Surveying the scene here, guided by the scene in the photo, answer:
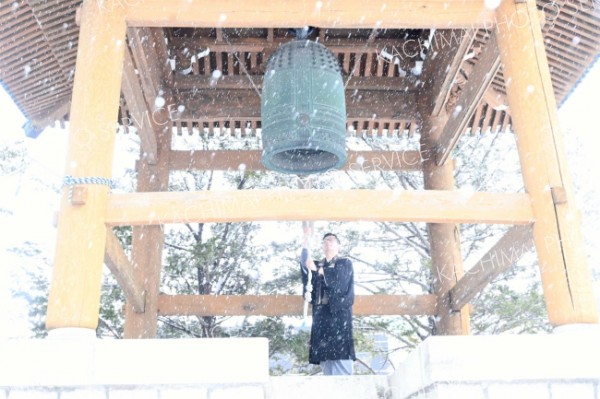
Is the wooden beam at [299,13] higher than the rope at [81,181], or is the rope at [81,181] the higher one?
the wooden beam at [299,13]

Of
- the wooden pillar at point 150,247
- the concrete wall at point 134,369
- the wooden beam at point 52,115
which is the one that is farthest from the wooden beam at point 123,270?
the wooden beam at point 52,115

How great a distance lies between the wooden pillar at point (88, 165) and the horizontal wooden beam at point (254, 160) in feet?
6.56

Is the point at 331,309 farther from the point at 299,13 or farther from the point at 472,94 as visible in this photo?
the point at 299,13

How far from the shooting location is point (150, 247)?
4703 millimetres

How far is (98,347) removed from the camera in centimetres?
212

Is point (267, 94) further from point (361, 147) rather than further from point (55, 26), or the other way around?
point (361, 147)

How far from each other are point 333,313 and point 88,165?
173cm

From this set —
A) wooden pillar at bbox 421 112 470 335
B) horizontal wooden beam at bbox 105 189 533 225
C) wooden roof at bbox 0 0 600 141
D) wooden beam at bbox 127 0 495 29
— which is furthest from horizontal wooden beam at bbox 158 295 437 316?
wooden beam at bbox 127 0 495 29

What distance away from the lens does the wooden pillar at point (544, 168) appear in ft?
8.48

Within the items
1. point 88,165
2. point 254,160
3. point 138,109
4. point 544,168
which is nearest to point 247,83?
point 254,160

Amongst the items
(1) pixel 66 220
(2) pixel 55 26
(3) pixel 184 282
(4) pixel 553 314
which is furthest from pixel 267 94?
(3) pixel 184 282

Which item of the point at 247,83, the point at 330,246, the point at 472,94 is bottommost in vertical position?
the point at 330,246

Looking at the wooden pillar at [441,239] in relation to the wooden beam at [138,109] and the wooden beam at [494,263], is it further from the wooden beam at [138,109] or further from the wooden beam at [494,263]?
the wooden beam at [138,109]

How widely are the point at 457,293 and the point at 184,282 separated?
542 centimetres
